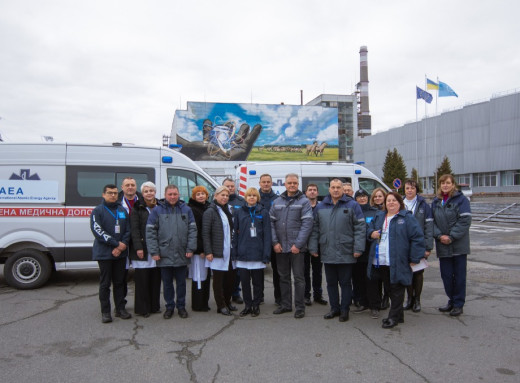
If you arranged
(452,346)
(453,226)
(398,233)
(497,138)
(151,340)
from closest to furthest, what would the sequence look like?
(452,346) < (151,340) < (398,233) < (453,226) < (497,138)

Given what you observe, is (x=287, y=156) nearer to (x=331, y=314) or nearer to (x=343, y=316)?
(x=331, y=314)

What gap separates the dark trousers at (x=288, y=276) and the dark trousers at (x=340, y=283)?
0.36m

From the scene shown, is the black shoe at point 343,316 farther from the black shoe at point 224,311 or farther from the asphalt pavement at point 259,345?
the black shoe at point 224,311

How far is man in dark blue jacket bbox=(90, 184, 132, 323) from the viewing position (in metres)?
5.27

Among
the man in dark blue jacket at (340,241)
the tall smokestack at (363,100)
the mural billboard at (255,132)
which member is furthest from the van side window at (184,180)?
the tall smokestack at (363,100)

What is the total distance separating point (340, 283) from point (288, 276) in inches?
28.2

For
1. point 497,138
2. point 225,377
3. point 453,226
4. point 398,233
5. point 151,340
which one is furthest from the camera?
point 497,138

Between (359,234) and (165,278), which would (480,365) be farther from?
(165,278)

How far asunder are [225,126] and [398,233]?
47143mm

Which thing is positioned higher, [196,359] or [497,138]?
[497,138]

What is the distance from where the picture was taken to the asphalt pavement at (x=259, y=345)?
12.3ft

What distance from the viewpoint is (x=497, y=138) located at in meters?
50.5

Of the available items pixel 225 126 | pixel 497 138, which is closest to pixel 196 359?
pixel 225 126

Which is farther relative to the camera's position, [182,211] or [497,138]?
[497,138]
